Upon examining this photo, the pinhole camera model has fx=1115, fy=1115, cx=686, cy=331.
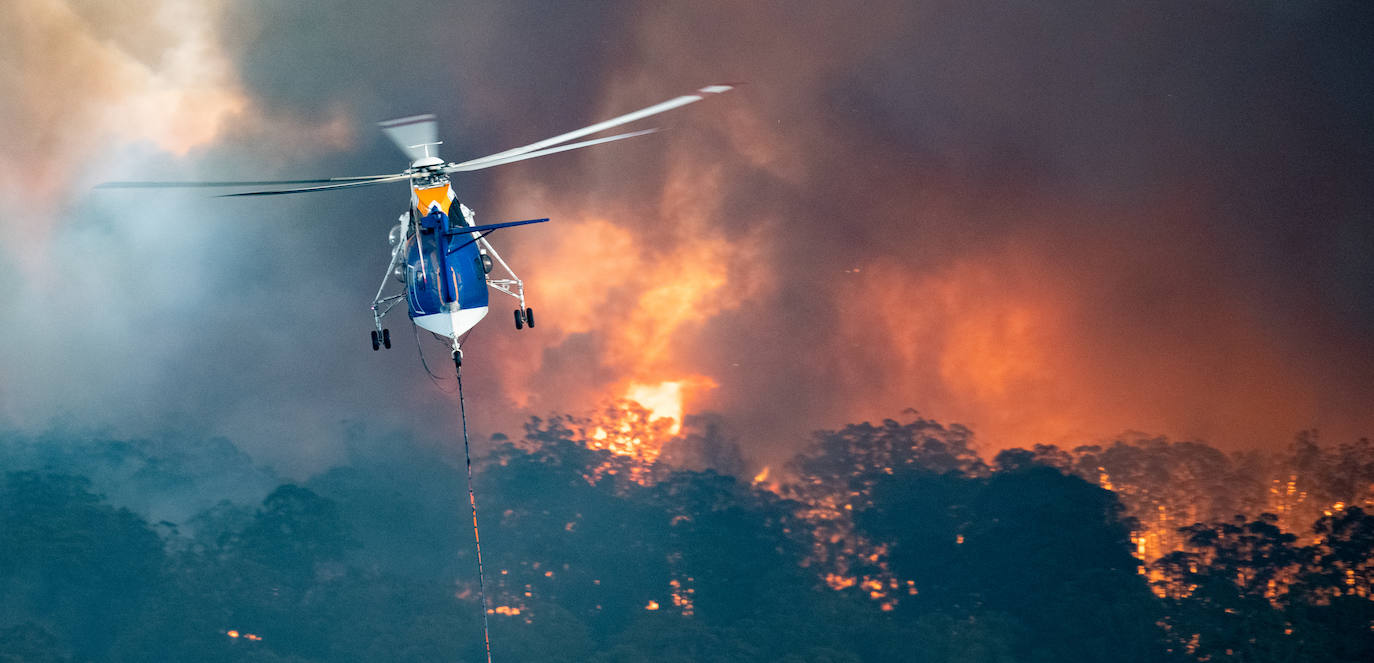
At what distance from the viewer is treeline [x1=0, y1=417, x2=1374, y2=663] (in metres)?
59.5

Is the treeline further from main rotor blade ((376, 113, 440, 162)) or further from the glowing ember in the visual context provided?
main rotor blade ((376, 113, 440, 162))

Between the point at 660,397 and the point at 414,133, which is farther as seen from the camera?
the point at 660,397

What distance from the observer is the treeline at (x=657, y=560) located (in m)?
59.5

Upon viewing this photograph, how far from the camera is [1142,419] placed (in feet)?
181

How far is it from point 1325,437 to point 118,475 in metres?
64.4

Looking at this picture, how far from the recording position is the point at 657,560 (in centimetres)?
7106

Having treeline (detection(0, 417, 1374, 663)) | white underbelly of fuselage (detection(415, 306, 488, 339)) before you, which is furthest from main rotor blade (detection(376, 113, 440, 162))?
treeline (detection(0, 417, 1374, 663))

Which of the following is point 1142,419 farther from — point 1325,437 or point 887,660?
point 887,660

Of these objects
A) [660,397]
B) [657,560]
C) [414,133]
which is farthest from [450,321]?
[657,560]

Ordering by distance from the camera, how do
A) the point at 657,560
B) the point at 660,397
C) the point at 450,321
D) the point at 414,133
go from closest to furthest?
the point at 450,321 → the point at 414,133 → the point at 660,397 → the point at 657,560

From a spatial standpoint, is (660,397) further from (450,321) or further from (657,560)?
(450,321)

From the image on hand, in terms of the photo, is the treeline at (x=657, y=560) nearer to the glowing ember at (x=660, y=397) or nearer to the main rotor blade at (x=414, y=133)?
the glowing ember at (x=660, y=397)

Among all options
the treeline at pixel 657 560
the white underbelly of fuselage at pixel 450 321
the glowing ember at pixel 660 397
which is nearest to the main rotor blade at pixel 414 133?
the white underbelly of fuselage at pixel 450 321

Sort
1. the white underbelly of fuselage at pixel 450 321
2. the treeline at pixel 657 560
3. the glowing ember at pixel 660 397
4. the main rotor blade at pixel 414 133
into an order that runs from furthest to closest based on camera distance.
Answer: the treeline at pixel 657 560, the glowing ember at pixel 660 397, the white underbelly of fuselage at pixel 450 321, the main rotor blade at pixel 414 133
